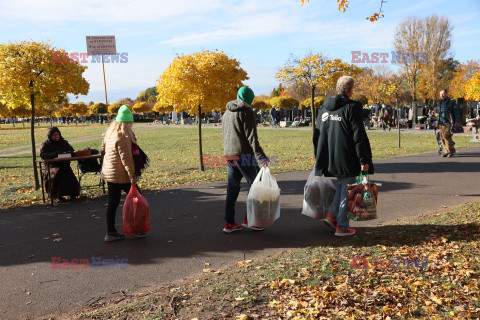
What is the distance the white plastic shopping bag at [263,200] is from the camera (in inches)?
200

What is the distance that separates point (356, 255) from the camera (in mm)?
4379

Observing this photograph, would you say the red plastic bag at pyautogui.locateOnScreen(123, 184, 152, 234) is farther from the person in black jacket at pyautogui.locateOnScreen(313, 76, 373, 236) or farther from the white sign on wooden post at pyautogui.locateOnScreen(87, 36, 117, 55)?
the white sign on wooden post at pyautogui.locateOnScreen(87, 36, 117, 55)

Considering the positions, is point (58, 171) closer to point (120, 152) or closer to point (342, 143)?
point (120, 152)

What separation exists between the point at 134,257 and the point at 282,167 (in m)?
7.75

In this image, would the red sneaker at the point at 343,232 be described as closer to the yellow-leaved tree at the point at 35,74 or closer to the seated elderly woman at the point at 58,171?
the seated elderly woman at the point at 58,171

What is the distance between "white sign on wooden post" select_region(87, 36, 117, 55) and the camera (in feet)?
31.4

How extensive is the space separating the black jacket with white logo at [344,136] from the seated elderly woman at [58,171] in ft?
16.3

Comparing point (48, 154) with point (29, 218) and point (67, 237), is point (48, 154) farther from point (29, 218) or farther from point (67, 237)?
point (67, 237)

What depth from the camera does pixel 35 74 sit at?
8258 millimetres

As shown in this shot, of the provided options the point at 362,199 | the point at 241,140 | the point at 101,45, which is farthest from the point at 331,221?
the point at 101,45

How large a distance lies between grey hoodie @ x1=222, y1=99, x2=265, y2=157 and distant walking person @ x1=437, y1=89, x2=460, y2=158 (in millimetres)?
8892

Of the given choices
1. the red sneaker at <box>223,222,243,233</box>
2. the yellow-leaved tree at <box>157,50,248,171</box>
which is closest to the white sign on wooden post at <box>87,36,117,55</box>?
the yellow-leaved tree at <box>157,50,248,171</box>

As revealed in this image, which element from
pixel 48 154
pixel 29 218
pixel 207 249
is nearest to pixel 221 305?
pixel 207 249

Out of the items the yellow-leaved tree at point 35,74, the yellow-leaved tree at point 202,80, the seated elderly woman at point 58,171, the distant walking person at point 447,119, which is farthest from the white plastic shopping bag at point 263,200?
the distant walking person at point 447,119
